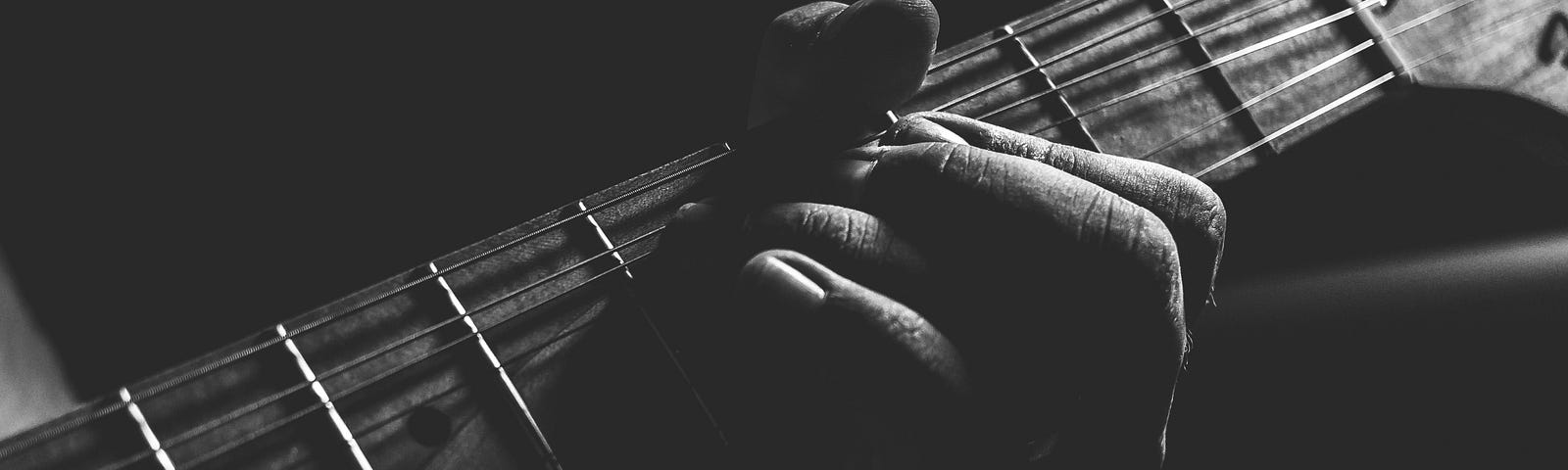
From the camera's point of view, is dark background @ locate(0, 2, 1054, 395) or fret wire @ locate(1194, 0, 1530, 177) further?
dark background @ locate(0, 2, 1054, 395)

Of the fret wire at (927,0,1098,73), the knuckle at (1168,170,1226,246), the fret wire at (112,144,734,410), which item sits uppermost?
the fret wire at (112,144,734,410)

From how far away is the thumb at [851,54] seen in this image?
54 cm

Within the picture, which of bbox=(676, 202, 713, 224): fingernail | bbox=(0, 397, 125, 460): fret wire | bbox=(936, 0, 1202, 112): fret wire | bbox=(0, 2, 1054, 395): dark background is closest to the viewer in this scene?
bbox=(0, 397, 125, 460): fret wire

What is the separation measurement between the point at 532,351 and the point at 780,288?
181mm

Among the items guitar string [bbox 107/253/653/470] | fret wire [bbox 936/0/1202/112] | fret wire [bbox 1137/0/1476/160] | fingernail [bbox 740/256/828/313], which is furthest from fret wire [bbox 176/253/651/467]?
fret wire [bbox 1137/0/1476/160]

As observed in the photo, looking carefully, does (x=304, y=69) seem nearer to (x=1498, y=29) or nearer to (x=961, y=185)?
(x=961, y=185)

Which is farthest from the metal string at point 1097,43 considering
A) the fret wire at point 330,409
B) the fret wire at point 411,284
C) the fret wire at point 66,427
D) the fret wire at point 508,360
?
the fret wire at point 66,427

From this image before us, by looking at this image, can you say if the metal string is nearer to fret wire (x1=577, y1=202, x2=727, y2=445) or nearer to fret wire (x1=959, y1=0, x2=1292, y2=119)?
fret wire (x1=959, y1=0, x2=1292, y2=119)

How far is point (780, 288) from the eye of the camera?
488 millimetres

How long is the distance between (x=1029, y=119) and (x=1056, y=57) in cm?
8

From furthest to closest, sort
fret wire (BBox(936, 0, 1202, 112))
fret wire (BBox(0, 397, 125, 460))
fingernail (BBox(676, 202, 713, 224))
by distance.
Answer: fret wire (BBox(936, 0, 1202, 112)) < fingernail (BBox(676, 202, 713, 224)) < fret wire (BBox(0, 397, 125, 460))

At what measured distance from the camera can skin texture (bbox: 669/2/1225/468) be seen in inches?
19.4

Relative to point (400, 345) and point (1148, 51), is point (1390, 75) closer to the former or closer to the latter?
point (1148, 51)

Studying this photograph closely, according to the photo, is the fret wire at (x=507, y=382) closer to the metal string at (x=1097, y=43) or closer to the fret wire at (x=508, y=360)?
the fret wire at (x=508, y=360)
